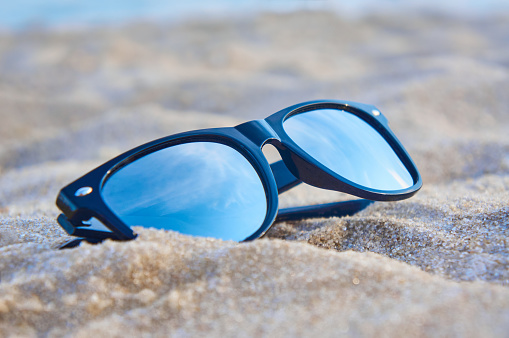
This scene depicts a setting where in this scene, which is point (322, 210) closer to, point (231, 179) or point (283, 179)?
point (283, 179)

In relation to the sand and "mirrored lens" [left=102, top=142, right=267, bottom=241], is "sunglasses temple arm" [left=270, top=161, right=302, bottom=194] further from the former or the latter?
"mirrored lens" [left=102, top=142, right=267, bottom=241]

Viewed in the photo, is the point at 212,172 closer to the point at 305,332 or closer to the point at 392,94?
the point at 305,332

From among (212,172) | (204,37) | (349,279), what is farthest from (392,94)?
(204,37)

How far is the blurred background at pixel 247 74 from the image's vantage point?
8.14 feet

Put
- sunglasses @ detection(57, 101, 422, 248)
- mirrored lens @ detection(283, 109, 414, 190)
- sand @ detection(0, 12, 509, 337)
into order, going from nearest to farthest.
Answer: sand @ detection(0, 12, 509, 337)
sunglasses @ detection(57, 101, 422, 248)
mirrored lens @ detection(283, 109, 414, 190)

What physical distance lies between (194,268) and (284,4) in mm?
6396

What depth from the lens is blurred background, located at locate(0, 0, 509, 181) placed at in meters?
2.48

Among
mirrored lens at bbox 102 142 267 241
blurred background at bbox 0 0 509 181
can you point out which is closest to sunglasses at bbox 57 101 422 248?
mirrored lens at bbox 102 142 267 241

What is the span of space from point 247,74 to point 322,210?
8.85 ft

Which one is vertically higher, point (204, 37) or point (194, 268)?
point (204, 37)

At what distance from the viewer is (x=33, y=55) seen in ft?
15.0

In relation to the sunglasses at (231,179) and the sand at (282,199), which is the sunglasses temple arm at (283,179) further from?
the sand at (282,199)

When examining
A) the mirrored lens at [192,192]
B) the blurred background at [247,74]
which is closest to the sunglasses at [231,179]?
the mirrored lens at [192,192]

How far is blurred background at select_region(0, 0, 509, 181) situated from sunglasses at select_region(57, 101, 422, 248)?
0.80 meters
